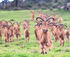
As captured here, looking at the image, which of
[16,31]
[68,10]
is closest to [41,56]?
[16,31]

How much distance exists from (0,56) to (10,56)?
21.0 inches

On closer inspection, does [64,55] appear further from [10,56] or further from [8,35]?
[8,35]

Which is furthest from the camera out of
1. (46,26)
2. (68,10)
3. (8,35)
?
(68,10)

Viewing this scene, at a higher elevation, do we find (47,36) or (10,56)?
(47,36)

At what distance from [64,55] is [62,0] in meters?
73.3

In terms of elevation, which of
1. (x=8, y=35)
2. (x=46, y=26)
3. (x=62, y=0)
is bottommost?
(x=8, y=35)

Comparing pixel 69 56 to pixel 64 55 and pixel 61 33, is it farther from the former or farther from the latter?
pixel 61 33

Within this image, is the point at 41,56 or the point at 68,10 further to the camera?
the point at 68,10

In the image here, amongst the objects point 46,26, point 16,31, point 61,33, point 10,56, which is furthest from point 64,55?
point 16,31

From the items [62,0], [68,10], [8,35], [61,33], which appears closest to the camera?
[61,33]

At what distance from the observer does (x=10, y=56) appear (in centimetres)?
1034

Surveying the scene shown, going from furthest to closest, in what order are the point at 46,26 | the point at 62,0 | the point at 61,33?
the point at 62,0
the point at 61,33
the point at 46,26

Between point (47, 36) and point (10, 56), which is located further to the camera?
point (47, 36)

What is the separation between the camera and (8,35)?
2077cm
